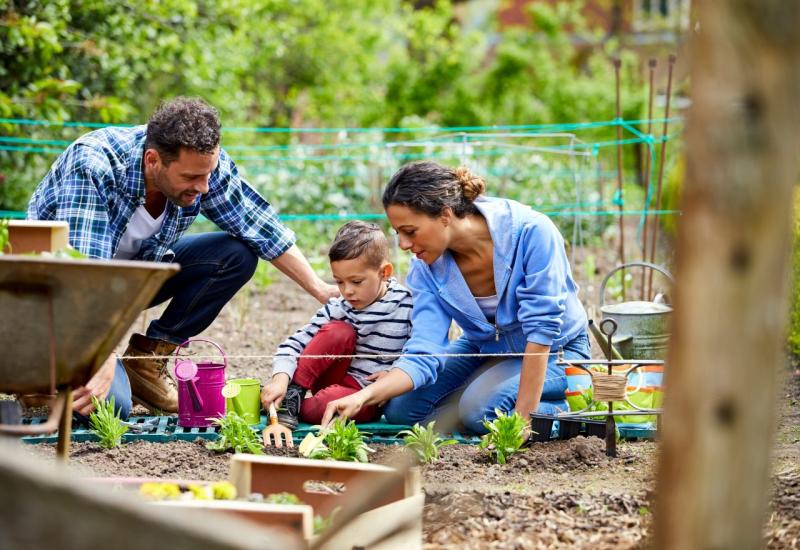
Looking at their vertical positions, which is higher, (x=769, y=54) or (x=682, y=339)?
(x=769, y=54)

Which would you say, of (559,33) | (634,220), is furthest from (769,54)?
(559,33)

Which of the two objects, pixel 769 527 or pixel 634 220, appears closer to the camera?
pixel 769 527

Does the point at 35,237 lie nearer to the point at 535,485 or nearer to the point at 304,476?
the point at 304,476

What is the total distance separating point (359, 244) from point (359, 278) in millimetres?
162

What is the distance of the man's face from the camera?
4.05m

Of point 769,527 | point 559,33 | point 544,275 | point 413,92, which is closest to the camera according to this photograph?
point 769,527

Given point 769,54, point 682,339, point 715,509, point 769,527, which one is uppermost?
point 769,54

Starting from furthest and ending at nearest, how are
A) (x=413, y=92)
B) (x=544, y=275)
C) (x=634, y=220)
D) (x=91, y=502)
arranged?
(x=413, y=92) → (x=634, y=220) → (x=544, y=275) → (x=91, y=502)

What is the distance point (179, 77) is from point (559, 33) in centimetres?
1097

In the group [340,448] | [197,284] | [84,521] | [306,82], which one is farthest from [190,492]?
[306,82]

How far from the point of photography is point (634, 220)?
12469mm

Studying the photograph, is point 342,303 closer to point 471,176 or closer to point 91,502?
point 471,176

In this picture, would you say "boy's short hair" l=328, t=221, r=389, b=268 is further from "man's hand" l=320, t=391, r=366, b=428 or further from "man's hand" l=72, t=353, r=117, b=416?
"man's hand" l=72, t=353, r=117, b=416

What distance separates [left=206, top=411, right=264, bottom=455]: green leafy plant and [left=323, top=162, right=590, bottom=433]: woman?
0.99 ft
